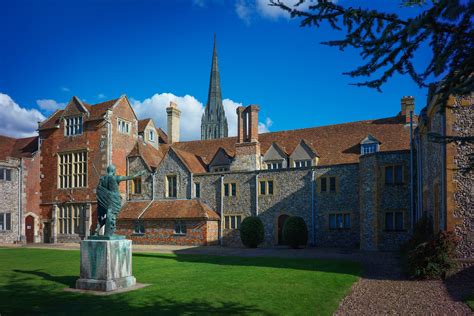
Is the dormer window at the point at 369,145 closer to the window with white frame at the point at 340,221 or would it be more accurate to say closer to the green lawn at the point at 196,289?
the window with white frame at the point at 340,221

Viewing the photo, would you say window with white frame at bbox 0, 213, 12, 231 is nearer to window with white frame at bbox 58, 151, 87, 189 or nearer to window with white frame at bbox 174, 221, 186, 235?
window with white frame at bbox 58, 151, 87, 189

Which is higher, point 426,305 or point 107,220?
point 107,220

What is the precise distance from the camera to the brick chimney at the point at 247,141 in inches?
1308

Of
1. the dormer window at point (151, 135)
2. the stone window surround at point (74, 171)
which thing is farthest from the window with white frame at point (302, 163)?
the stone window surround at point (74, 171)

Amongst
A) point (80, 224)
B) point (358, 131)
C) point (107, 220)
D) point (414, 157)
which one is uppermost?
point (358, 131)

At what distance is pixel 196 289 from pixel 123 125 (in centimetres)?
2736

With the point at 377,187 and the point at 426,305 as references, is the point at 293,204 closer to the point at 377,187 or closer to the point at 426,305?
the point at 377,187

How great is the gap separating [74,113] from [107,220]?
26.9 m

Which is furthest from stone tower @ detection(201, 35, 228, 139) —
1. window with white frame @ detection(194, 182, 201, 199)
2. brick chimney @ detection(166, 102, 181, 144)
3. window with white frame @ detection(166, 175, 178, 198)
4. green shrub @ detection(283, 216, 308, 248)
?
green shrub @ detection(283, 216, 308, 248)

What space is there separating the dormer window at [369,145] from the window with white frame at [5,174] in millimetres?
28807

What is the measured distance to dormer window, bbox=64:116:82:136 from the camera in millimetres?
36562

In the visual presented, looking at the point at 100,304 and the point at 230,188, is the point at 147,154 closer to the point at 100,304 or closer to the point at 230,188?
the point at 230,188

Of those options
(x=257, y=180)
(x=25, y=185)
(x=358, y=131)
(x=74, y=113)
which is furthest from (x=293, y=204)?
(x=25, y=185)

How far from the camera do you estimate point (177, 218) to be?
101 feet
